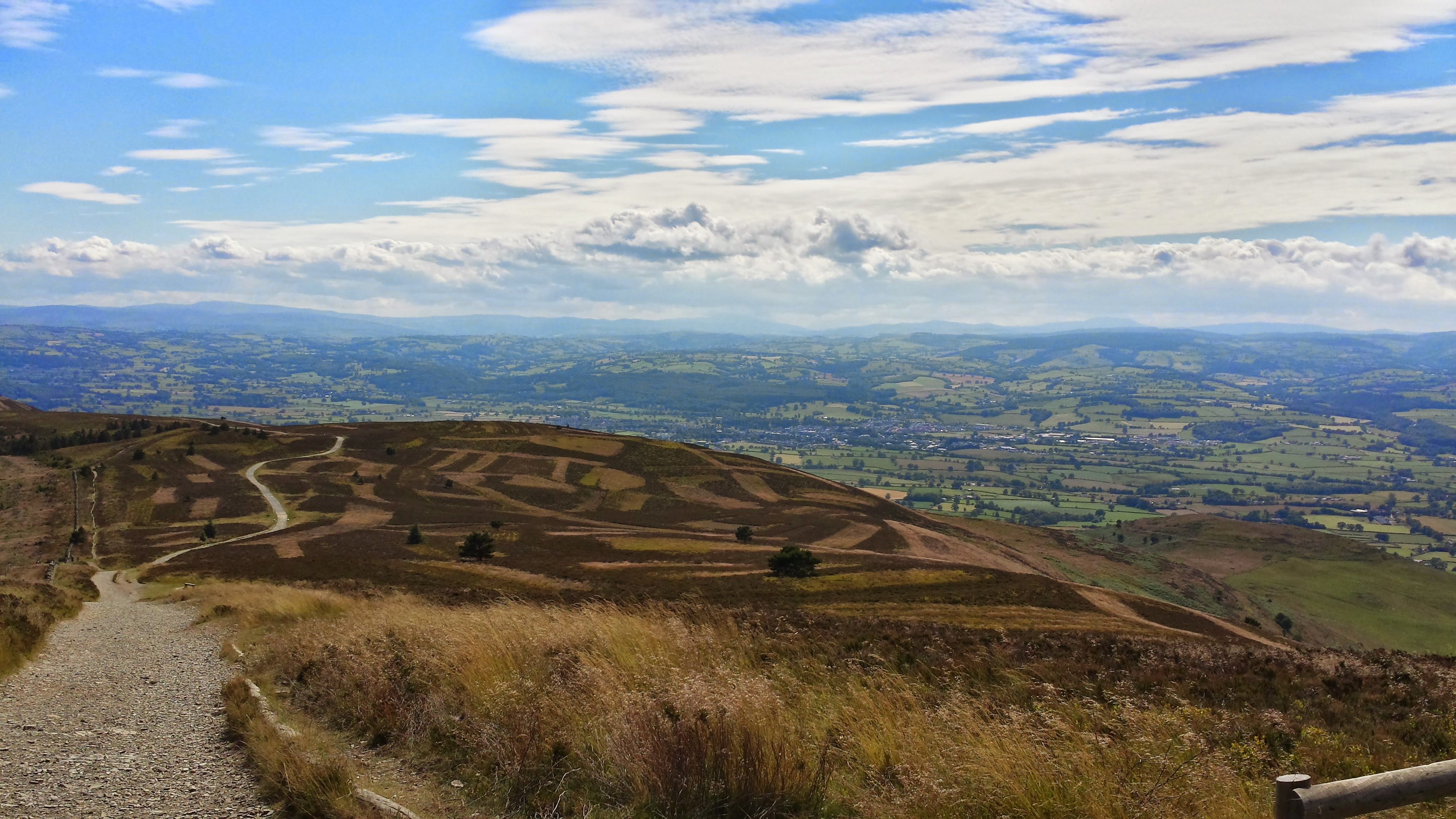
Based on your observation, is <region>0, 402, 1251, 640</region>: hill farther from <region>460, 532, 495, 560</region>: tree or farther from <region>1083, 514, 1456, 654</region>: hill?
<region>1083, 514, 1456, 654</region>: hill

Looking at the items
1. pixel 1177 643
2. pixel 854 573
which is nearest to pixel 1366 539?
pixel 854 573

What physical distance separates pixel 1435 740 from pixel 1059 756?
7799 mm

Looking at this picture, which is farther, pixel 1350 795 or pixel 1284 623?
pixel 1284 623

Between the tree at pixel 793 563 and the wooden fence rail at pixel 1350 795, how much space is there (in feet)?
132

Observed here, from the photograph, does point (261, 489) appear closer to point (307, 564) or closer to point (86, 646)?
point (307, 564)

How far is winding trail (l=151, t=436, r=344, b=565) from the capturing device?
193 feet

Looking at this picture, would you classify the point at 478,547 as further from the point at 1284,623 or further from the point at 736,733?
the point at 1284,623

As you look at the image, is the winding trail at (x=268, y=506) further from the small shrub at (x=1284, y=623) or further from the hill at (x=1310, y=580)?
the small shrub at (x=1284, y=623)

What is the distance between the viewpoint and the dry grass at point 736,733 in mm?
7125

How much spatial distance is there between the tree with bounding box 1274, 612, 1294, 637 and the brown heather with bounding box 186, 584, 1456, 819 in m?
55.8

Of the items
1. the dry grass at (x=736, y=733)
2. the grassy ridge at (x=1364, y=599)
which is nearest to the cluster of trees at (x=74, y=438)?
the dry grass at (x=736, y=733)

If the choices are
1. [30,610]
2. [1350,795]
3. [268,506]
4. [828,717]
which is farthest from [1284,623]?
[268,506]

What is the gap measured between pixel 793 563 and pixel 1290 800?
1633 inches

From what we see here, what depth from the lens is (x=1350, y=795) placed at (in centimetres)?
481
